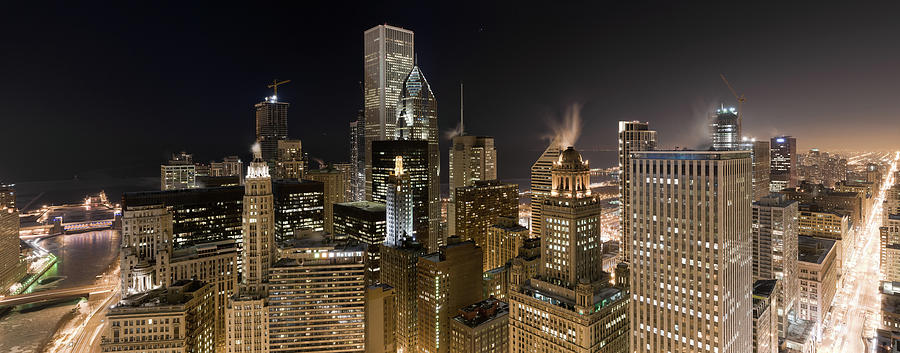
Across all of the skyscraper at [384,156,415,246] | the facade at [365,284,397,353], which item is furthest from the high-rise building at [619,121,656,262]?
the facade at [365,284,397,353]

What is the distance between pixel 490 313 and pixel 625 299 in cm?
3635

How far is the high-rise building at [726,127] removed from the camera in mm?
189500

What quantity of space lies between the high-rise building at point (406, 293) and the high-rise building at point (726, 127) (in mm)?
140539

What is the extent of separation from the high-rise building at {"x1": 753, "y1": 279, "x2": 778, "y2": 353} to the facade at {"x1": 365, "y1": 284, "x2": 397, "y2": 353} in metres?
89.0

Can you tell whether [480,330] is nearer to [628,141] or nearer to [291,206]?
[628,141]

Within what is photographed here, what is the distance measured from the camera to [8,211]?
614 ft

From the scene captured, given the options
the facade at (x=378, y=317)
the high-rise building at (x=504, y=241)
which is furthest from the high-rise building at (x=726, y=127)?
the facade at (x=378, y=317)

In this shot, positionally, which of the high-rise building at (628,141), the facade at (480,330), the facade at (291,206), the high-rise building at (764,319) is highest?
the high-rise building at (628,141)

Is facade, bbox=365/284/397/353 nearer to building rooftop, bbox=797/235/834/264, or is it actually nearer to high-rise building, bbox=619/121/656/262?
high-rise building, bbox=619/121/656/262

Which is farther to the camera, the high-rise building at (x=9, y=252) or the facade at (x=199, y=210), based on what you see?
the high-rise building at (x=9, y=252)

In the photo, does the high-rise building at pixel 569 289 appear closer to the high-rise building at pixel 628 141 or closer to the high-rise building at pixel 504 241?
the high-rise building at pixel 628 141

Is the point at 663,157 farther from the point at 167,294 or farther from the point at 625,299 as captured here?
the point at 167,294

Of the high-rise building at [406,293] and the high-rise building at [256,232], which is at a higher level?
the high-rise building at [256,232]

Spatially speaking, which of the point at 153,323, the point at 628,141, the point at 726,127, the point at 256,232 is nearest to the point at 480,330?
the point at 256,232
